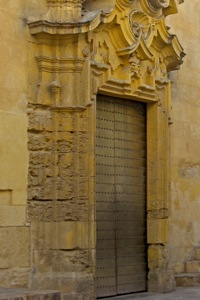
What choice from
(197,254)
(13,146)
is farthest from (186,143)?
(13,146)

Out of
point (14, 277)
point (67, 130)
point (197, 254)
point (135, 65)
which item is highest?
point (135, 65)

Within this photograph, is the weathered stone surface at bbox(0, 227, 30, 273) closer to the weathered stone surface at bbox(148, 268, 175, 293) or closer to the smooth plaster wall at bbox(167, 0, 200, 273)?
the weathered stone surface at bbox(148, 268, 175, 293)

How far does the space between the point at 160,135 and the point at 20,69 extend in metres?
2.56

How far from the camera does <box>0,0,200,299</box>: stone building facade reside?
29.5 ft

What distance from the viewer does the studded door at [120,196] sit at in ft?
33.1

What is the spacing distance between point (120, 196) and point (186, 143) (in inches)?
82.4

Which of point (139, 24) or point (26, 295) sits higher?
Result: point (139, 24)

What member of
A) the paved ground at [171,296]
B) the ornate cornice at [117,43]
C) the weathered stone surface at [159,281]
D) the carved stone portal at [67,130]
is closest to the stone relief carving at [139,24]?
the ornate cornice at [117,43]

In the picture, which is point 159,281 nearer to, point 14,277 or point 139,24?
point 14,277

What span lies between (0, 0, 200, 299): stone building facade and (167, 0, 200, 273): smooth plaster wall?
0.49ft

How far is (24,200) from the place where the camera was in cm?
902

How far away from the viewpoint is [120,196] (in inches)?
411

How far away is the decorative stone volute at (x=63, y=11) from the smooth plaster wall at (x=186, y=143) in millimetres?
2693

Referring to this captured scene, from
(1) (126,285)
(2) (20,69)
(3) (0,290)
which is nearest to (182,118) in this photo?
(1) (126,285)
